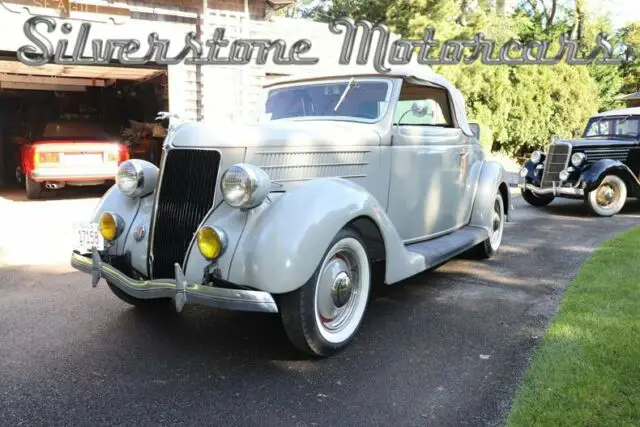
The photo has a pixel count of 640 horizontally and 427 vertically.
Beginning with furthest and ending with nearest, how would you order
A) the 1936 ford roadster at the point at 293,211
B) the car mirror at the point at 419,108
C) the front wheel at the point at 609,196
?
the front wheel at the point at 609,196
the car mirror at the point at 419,108
the 1936 ford roadster at the point at 293,211

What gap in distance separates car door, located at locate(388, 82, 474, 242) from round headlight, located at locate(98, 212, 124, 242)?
6.28ft

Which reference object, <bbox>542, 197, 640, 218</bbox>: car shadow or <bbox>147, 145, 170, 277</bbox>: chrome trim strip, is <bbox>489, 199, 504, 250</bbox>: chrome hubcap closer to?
<bbox>542, 197, 640, 218</bbox>: car shadow

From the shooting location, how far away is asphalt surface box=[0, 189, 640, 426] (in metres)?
2.59

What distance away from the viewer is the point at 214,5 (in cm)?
1151

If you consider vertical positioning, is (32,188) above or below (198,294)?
below

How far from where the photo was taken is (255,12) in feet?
40.1

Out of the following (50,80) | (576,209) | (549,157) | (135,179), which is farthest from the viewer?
(50,80)

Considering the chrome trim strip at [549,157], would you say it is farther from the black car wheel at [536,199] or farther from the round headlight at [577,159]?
the black car wheel at [536,199]

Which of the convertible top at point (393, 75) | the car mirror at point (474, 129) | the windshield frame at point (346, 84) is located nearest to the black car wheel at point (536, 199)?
the car mirror at point (474, 129)

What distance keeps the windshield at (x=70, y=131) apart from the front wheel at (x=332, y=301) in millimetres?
8932

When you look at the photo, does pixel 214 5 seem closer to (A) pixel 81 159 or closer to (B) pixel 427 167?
(A) pixel 81 159

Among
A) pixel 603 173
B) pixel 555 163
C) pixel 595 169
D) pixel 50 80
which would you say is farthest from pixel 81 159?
pixel 603 173

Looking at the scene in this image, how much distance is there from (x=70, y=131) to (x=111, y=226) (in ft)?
28.0

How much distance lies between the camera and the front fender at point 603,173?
861cm
